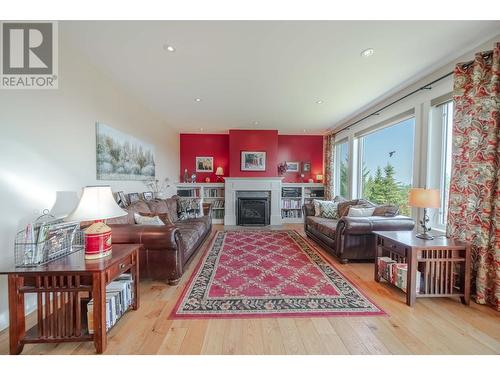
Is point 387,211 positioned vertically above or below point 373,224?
above

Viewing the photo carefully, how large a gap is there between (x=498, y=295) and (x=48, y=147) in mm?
4529

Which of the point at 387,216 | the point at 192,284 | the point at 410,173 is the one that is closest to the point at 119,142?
the point at 192,284

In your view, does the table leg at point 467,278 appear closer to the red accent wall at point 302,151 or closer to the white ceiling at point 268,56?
the white ceiling at point 268,56

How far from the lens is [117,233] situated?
7.82 ft

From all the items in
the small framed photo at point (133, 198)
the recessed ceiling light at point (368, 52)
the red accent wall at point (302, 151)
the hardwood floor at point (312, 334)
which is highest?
the recessed ceiling light at point (368, 52)

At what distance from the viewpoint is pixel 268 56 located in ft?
8.18

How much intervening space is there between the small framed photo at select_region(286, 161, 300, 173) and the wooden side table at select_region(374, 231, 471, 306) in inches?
180

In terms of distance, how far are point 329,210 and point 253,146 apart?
9.18 feet

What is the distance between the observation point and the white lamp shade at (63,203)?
2.16 m

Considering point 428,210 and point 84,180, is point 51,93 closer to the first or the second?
point 84,180

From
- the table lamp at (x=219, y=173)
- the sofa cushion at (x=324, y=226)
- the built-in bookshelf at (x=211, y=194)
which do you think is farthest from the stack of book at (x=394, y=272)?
the table lamp at (x=219, y=173)

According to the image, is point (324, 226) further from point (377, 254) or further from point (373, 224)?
point (377, 254)

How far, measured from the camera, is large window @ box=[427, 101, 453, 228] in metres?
2.84

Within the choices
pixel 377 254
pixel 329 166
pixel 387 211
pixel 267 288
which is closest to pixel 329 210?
pixel 387 211
